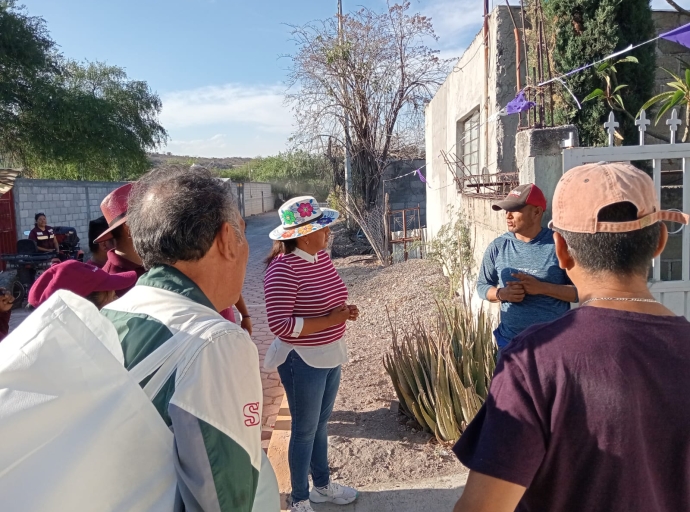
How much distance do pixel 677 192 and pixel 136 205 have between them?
13.7 ft

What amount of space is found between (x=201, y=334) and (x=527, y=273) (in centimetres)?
223

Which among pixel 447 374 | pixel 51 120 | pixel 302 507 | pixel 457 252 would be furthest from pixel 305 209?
pixel 51 120

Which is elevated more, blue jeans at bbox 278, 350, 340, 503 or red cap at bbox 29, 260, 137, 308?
red cap at bbox 29, 260, 137, 308

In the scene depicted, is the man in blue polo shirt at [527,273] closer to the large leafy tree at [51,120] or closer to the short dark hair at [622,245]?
the short dark hair at [622,245]

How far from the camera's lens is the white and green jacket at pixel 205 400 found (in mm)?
1081

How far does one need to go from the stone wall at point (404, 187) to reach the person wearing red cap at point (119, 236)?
12.8 metres

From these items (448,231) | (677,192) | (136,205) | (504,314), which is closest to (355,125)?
(448,231)

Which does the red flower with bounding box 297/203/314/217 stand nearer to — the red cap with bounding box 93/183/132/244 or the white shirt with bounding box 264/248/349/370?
the white shirt with bounding box 264/248/349/370

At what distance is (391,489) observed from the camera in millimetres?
2988

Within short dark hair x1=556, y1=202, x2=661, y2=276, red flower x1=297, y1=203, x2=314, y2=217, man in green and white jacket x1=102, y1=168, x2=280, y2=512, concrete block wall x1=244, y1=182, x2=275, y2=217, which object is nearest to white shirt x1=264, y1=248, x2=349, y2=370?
red flower x1=297, y1=203, x2=314, y2=217

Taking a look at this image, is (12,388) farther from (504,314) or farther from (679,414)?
(504,314)

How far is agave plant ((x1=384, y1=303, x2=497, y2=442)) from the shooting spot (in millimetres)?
3305

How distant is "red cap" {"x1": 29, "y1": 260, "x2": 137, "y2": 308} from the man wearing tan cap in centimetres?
200

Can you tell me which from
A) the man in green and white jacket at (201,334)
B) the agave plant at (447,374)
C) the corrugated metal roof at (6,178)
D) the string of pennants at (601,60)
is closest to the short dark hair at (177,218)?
the man in green and white jacket at (201,334)
